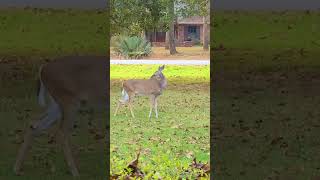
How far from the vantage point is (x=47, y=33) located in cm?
902

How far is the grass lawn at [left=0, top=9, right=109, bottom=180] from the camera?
3842mm

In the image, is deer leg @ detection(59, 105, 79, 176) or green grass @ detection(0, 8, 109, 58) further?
green grass @ detection(0, 8, 109, 58)

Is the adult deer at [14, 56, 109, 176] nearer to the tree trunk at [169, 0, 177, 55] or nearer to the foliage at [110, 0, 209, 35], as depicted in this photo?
the foliage at [110, 0, 209, 35]

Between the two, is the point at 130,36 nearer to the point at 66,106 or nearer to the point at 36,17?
the point at 66,106

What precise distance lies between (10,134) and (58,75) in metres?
1.25

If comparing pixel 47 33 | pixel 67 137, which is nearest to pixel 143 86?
pixel 67 137

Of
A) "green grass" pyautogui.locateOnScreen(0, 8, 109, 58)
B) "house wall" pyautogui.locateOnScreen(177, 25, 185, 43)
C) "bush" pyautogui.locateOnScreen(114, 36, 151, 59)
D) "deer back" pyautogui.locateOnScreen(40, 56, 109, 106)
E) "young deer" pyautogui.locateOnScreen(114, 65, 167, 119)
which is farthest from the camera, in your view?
"green grass" pyautogui.locateOnScreen(0, 8, 109, 58)

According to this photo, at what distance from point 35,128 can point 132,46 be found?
1.09 metres

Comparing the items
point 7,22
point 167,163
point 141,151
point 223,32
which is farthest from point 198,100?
point 7,22

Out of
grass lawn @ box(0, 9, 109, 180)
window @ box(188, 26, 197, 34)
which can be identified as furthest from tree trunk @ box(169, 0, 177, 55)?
grass lawn @ box(0, 9, 109, 180)

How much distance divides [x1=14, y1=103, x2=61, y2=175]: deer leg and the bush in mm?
907

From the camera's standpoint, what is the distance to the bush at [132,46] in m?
4.56

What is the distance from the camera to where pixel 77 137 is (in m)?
4.71

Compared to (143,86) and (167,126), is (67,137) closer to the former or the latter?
(143,86)
